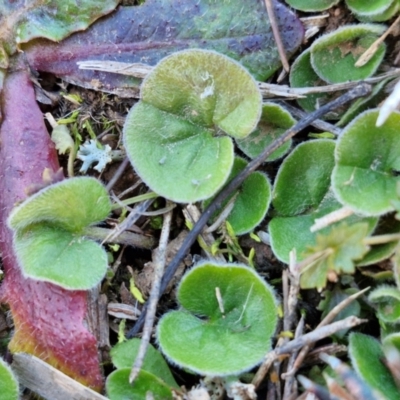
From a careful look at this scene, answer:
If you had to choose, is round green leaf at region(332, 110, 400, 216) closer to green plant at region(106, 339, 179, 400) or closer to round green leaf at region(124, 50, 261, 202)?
round green leaf at region(124, 50, 261, 202)

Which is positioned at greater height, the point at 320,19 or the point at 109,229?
the point at 320,19

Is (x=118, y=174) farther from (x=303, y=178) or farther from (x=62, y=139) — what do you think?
(x=303, y=178)

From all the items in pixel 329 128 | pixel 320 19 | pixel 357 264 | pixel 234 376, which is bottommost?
pixel 234 376

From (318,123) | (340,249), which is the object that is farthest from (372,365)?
(318,123)

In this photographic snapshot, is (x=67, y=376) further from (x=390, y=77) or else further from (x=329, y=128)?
(x=390, y=77)

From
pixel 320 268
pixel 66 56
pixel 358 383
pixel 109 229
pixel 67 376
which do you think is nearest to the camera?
pixel 358 383

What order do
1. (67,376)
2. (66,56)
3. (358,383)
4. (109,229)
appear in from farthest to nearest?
(66,56) < (109,229) < (67,376) < (358,383)

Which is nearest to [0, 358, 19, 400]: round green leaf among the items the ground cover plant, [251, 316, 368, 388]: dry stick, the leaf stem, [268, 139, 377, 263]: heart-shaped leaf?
the ground cover plant

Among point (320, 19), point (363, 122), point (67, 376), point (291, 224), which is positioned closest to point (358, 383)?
point (291, 224)
